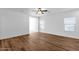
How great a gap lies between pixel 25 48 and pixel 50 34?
650mm

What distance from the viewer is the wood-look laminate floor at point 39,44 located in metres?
2.14

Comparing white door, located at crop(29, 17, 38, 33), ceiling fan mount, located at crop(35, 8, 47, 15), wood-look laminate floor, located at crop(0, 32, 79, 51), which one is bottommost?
wood-look laminate floor, located at crop(0, 32, 79, 51)

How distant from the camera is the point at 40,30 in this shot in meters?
2.29

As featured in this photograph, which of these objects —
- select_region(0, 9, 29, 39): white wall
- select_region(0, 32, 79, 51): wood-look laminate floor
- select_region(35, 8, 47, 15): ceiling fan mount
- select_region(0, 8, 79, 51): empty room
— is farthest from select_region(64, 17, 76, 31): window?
select_region(0, 9, 29, 39): white wall

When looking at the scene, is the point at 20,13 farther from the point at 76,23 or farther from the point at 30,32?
the point at 76,23

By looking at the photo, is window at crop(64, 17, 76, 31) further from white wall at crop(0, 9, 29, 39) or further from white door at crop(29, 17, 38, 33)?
white wall at crop(0, 9, 29, 39)

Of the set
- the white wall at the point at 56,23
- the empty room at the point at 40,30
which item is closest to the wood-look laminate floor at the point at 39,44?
the empty room at the point at 40,30

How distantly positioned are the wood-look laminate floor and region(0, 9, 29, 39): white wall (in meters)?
0.12

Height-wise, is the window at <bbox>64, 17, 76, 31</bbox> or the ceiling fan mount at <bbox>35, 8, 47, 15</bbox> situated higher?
the ceiling fan mount at <bbox>35, 8, 47, 15</bbox>

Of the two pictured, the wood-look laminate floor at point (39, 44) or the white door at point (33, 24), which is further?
the white door at point (33, 24)

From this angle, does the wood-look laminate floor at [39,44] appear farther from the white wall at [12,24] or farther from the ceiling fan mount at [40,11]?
the ceiling fan mount at [40,11]

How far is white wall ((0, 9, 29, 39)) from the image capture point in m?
2.15

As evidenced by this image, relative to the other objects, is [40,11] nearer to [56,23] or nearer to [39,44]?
[56,23]

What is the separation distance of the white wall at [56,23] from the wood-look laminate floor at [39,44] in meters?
0.12
